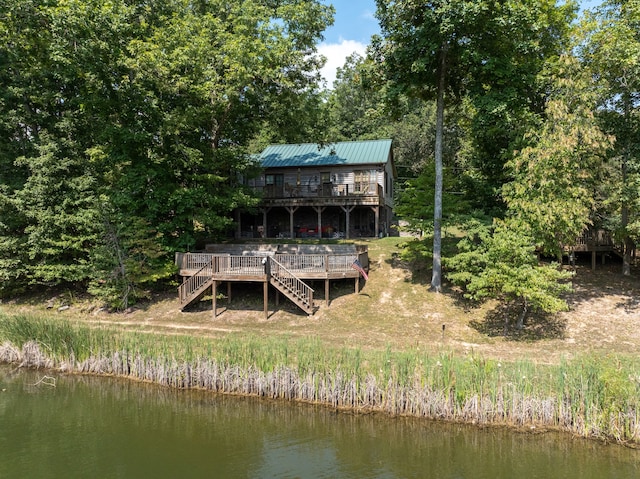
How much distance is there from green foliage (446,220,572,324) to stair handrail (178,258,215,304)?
11032 millimetres

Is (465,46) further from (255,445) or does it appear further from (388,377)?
(255,445)

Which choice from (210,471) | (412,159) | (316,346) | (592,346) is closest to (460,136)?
(412,159)

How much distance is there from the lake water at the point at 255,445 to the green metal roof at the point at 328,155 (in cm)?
2157

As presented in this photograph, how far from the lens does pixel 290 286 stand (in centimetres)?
1797

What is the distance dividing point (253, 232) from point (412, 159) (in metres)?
23.7

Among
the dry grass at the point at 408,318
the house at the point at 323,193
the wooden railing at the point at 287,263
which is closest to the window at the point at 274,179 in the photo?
the house at the point at 323,193

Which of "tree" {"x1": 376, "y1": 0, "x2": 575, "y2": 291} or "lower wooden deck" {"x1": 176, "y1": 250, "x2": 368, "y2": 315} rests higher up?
"tree" {"x1": 376, "y1": 0, "x2": 575, "y2": 291}

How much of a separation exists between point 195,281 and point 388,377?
38.5ft

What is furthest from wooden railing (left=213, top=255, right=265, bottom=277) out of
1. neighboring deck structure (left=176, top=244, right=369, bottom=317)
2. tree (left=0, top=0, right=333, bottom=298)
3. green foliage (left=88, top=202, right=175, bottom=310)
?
tree (left=0, top=0, right=333, bottom=298)

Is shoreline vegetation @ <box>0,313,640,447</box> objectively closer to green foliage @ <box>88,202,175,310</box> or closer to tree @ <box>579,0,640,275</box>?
green foliage @ <box>88,202,175,310</box>

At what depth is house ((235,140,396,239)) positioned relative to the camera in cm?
2819

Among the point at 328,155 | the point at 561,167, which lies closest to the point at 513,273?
the point at 561,167

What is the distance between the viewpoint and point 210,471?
8039mm

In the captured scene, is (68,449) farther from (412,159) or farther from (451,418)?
(412,159)
